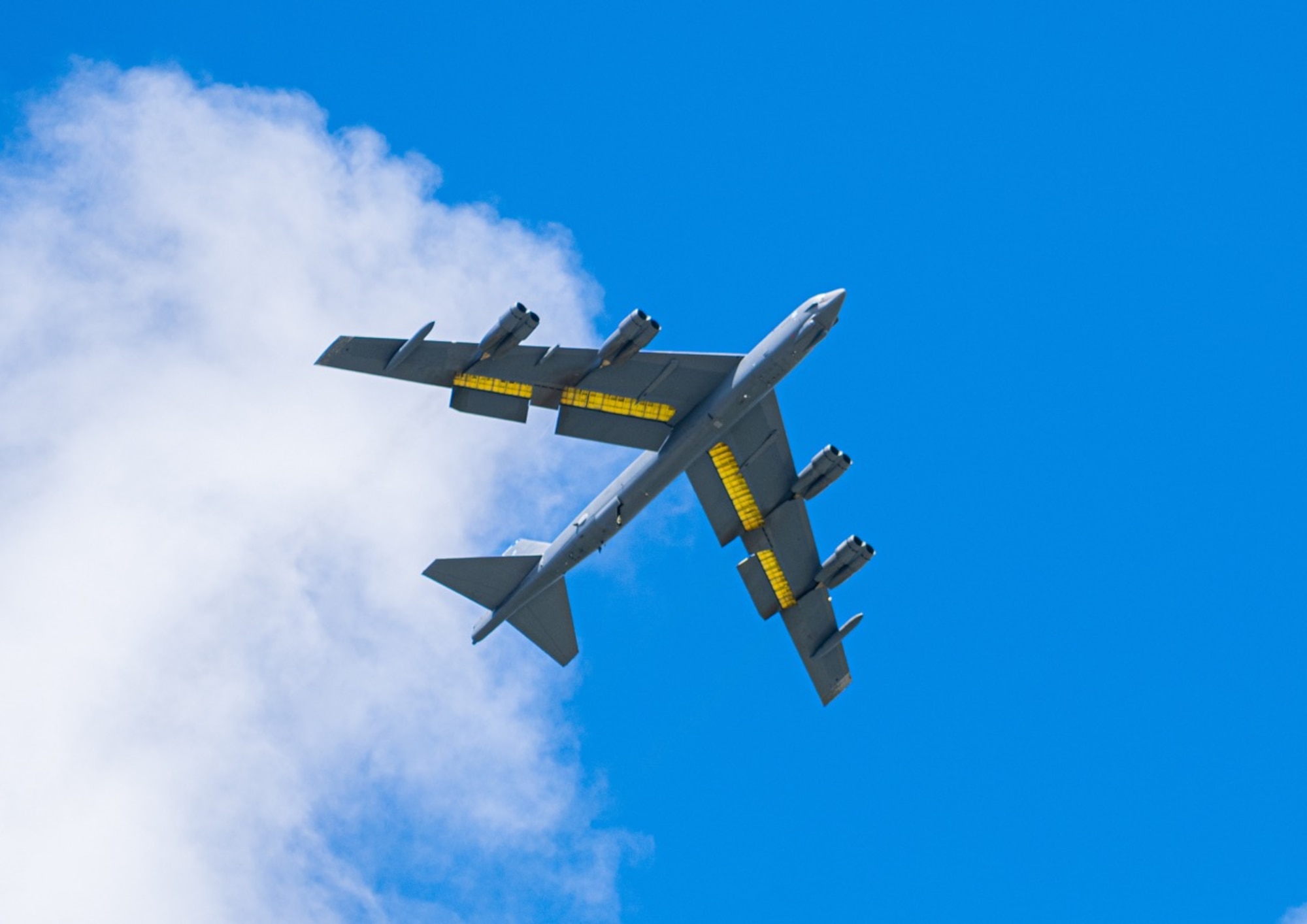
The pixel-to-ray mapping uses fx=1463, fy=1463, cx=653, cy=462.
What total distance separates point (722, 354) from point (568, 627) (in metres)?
13.7

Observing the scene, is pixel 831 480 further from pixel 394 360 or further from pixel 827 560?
pixel 394 360

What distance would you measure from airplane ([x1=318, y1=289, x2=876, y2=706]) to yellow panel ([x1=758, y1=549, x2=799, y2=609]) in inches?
3.7

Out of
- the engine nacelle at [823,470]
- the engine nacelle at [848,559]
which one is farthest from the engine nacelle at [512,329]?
the engine nacelle at [848,559]

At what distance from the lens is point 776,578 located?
212 feet

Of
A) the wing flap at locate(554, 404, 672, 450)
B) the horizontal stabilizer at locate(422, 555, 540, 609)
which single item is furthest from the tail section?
the wing flap at locate(554, 404, 672, 450)

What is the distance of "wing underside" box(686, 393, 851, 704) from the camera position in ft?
196

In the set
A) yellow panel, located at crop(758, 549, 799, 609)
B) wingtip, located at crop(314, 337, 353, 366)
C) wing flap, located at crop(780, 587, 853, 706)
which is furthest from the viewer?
wing flap, located at crop(780, 587, 853, 706)

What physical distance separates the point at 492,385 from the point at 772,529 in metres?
14.6

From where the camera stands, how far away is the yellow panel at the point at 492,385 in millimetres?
54875

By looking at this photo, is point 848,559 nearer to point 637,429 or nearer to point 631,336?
point 637,429

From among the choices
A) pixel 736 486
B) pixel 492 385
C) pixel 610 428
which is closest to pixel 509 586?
Result: pixel 610 428

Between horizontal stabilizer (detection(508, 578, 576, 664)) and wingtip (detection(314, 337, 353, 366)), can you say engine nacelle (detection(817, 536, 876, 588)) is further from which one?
wingtip (detection(314, 337, 353, 366))

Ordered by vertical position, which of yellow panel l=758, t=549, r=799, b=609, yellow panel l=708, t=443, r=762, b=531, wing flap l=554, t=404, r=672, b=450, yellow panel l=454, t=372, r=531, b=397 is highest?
yellow panel l=454, t=372, r=531, b=397

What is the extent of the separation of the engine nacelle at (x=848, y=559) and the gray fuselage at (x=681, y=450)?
874cm
